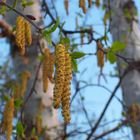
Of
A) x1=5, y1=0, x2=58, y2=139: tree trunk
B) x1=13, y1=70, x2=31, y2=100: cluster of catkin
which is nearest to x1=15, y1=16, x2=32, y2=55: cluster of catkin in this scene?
x1=13, y1=70, x2=31, y2=100: cluster of catkin

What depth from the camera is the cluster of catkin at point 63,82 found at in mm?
1065

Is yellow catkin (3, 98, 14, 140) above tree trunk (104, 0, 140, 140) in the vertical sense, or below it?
below

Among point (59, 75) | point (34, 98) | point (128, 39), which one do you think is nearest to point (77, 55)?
point (59, 75)

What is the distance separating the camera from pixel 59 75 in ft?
3.68

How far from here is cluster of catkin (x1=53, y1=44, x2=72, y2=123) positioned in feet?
3.50

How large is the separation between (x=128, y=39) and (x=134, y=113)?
0.72 metres

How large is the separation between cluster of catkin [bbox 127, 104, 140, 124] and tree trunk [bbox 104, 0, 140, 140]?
0.21 m

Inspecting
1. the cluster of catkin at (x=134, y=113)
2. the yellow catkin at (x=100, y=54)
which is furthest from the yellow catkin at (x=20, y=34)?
the cluster of catkin at (x=134, y=113)

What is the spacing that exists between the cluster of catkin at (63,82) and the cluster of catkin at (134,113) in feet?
4.66

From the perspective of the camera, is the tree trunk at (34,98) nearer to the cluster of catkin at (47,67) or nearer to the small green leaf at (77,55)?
the cluster of catkin at (47,67)

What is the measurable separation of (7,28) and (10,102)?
4.87ft

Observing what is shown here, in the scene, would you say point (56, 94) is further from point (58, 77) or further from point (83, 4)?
point (83, 4)

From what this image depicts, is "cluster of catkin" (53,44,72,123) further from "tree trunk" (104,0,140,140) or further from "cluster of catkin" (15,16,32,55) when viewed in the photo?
"tree trunk" (104,0,140,140)

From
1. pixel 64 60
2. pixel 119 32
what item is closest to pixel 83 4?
pixel 64 60
